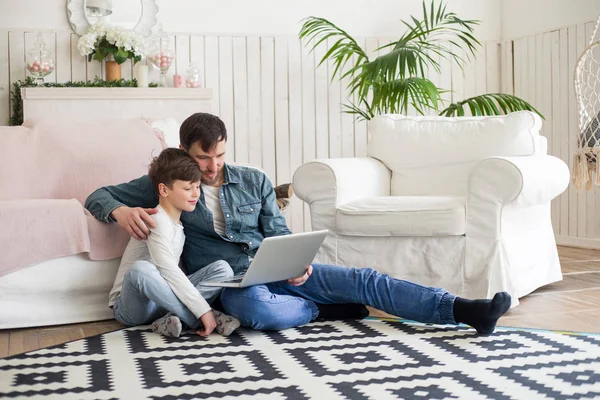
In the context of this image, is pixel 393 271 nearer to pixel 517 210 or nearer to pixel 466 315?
pixel 517 210

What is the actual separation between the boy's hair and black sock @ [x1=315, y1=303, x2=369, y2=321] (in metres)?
0.62

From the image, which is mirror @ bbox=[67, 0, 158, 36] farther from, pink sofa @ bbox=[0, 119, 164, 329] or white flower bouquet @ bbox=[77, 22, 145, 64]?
pink sofa @ bbox=[0, 119, 164, 329]

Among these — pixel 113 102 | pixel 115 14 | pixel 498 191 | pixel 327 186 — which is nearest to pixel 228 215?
pixel 327 186

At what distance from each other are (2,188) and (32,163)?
6.2 inches

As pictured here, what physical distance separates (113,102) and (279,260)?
8.31 feet

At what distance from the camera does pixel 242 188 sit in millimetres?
2695

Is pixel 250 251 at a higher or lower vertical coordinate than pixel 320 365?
higher

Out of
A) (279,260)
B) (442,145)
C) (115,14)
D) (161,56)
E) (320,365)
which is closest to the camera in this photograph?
(320,365)

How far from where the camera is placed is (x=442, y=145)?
3.49m

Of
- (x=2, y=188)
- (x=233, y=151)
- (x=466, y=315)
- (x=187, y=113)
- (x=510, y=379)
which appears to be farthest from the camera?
(x=233, y=151)

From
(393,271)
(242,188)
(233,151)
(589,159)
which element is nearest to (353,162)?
(393,271)

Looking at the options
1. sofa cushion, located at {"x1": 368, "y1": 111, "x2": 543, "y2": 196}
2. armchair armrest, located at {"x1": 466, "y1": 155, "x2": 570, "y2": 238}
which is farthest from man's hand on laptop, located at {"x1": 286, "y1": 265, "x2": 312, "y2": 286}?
sofa cushion, located at {"x1": 368, "y1": 111, "x2": 543, "y2": 196}

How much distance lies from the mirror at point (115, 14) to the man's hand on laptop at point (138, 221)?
8.44ft

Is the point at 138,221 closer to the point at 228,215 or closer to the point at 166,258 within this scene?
the point at 166,258
